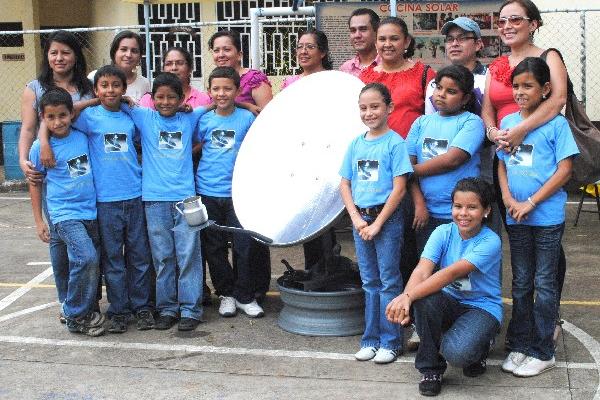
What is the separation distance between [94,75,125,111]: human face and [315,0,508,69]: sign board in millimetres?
3055

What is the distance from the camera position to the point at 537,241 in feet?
14.2

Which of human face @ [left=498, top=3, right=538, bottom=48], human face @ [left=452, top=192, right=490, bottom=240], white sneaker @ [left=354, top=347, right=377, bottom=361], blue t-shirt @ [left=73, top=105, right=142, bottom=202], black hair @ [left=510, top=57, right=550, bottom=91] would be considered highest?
human face @ [left=498, top=3, right=538, bottom=48]

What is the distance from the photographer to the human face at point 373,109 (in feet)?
14.8

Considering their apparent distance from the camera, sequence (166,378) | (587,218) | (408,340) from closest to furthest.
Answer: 1. (166,378)
2. (408,340)
3. (587,218)

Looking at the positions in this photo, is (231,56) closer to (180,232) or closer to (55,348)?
(180,232)

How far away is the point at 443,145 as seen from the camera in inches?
180


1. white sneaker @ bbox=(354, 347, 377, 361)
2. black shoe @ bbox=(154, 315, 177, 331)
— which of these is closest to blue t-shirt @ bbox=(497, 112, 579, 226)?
white sneaker @ bbox=(354, 347, 377, 361)

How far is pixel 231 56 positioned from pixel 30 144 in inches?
55.5

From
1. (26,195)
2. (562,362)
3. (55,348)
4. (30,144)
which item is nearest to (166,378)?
(55,348)

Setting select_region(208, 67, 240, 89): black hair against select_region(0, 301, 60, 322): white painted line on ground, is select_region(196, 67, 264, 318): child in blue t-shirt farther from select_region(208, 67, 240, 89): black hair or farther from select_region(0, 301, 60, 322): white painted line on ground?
select_region(0, 301, 60, 322): white painted line on ground

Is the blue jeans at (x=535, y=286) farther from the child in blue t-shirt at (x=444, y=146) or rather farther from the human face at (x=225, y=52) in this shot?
the human face at (x=225, y=52)

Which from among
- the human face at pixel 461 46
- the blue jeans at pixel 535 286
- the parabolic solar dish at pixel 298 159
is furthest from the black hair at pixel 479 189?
the human face at pixel 461 46

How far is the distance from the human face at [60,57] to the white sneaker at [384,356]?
2575 millimetres

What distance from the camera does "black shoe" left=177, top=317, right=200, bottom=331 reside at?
5.26 m
